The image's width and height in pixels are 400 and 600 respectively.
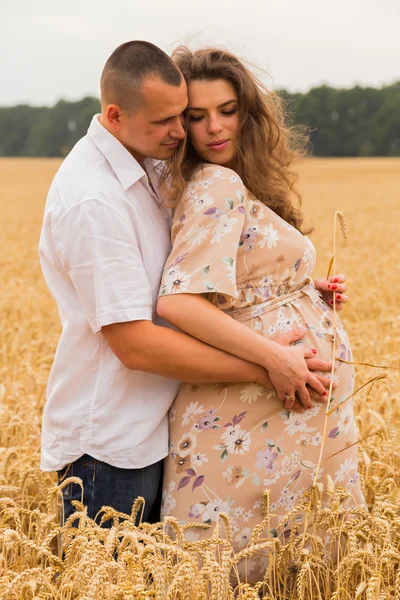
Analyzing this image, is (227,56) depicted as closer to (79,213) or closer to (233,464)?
(79,213)

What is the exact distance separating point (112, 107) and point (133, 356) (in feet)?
2.65

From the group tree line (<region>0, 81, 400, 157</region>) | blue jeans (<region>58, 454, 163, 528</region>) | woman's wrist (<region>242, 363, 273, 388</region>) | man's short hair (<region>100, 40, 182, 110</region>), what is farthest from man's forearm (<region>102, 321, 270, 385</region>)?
tree line (<region>0, 81, 400, 157</region>)

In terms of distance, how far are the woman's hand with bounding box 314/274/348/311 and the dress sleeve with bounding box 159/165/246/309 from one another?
589mm

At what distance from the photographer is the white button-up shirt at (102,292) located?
240cm

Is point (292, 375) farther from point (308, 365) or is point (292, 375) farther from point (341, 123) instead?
point (341, 123)

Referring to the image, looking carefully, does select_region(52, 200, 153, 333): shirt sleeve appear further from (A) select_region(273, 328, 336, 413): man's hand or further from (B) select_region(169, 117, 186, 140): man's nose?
(A) select_region(273, 328, 336, 413): man's hand

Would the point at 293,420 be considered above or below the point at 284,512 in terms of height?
above

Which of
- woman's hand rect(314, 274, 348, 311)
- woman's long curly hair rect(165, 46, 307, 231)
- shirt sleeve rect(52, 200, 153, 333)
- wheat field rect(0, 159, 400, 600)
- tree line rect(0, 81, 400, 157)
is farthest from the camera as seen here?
tree line rect(0, 81, 400, 157)

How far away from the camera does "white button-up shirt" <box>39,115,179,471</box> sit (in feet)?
7.88

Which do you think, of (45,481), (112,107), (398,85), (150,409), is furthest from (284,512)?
(398,85)

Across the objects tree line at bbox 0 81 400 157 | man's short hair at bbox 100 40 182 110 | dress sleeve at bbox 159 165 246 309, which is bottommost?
tree line at bbox 0 81 400 157

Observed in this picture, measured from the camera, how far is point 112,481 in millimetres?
2627

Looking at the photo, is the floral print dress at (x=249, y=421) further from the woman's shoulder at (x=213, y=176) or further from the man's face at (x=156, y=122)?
the man's face at (x=156, y=122)

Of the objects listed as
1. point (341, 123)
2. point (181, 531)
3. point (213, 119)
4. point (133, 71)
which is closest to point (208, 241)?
point (213, 119)
